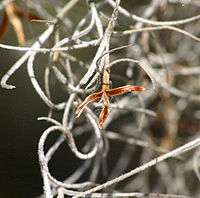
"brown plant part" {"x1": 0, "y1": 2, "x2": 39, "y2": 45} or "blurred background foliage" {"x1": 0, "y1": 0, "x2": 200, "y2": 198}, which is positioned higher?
"brown plant part" {"x1": 0, "y1": 2, "x2": 39, "y2": 45}

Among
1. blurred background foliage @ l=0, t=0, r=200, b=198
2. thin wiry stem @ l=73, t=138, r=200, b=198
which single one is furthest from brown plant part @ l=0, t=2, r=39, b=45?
thin wiry stem @ l=73, t=138, r=200, b=198

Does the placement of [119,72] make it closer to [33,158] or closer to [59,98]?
[59,98]

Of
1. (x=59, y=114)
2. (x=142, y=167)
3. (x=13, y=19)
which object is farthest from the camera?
(x=59, y=114)

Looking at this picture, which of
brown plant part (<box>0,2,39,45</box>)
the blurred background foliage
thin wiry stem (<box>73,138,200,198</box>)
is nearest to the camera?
thin wiry stem (<box>73,138,200,198</box>)

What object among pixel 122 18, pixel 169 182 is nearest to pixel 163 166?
pixel 169 182

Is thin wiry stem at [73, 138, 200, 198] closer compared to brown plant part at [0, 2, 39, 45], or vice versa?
thin wiry stem at [73, 138, 200, 198]

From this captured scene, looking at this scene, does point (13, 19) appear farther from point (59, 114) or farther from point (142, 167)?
point (142, 167)

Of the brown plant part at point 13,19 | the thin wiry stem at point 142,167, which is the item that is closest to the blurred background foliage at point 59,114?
the brown plant part at point 13,19

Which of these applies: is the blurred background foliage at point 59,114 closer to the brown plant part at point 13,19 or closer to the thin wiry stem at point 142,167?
the brown plant part at point 13,19

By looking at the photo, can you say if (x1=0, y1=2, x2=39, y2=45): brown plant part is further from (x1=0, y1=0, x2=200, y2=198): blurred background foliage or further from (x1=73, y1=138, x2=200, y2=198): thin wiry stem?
(x1=73, y1=138, x2=200, y2=198): thin wiry stem

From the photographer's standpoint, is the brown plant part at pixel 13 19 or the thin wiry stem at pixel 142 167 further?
the brown plant part at pixel 13 19

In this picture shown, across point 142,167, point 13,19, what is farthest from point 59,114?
point 142,167
